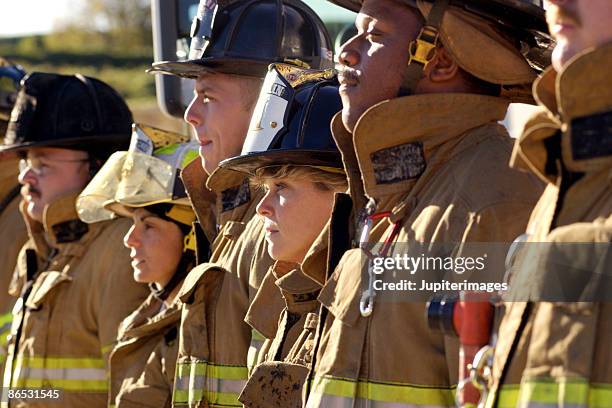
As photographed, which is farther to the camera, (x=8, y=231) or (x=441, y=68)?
(x=8, y=231)

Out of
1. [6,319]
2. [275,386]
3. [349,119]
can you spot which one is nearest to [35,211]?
[6,319]

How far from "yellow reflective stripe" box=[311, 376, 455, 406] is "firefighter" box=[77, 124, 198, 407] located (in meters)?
2.35

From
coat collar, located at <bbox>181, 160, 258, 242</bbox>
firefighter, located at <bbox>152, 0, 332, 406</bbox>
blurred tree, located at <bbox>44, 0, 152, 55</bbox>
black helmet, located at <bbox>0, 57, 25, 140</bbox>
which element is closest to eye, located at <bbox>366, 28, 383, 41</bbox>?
firefighter, located at <bbox>152, 0, 332, 406</bbox>

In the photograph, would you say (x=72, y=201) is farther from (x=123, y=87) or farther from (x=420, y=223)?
(x=123, y=87)

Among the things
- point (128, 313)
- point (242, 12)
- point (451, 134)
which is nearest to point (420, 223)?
point (451, 134)

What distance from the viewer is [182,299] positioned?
570 centimetres

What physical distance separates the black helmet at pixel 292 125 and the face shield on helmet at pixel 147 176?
59.9 inches

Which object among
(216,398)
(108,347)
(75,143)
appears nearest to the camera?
(216,398)

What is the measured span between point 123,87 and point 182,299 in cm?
1917

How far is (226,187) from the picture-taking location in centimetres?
601

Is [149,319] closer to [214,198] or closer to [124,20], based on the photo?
[214,198]

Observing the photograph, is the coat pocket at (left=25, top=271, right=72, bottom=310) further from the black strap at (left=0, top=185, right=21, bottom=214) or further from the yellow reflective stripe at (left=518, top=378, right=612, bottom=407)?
the yellow reflective stripe at (left=518, top=378, right=612, bottom=407)

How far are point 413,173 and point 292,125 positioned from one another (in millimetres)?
1108

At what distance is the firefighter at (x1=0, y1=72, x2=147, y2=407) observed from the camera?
7.19 metres
